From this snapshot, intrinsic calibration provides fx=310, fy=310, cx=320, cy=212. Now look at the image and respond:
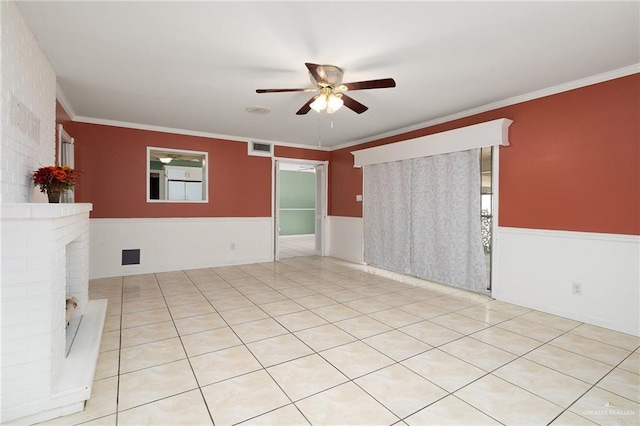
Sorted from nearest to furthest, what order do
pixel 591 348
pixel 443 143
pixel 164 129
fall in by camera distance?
pixel 591 348 < pixel 443 143 < pixel 164 129

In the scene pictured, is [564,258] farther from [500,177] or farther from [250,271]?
[250,271]

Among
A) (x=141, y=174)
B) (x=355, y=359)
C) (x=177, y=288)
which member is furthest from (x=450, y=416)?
(x=141, y=174)

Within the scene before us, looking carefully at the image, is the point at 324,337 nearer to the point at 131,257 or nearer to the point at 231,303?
the point at 231,303

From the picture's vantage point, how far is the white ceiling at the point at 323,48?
2068 millimetres

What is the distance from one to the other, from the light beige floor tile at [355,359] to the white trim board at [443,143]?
289 centimetres

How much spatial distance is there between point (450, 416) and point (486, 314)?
195cm

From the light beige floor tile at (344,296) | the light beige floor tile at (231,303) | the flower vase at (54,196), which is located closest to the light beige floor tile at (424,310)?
the light beige floor tile at (344,296)

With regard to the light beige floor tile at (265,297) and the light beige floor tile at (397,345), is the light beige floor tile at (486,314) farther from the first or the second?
the light beige floor tile at (265,297)

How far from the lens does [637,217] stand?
2797 millimetres

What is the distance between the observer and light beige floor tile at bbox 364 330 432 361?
8.01ft

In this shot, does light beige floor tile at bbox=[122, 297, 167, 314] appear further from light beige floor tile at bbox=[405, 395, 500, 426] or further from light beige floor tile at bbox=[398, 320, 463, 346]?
light beige floor tile at bbox=[405, 395, 500, 426]

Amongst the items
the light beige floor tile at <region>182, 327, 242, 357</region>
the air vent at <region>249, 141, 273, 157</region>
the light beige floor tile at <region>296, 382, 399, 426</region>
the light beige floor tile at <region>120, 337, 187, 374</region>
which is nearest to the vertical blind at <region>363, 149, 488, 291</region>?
the air vent at <region>249, 141, 273, 157</region>

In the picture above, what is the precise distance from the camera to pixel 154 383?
6.57 ft

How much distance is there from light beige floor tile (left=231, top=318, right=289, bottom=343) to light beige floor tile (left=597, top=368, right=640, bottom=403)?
2.34 metres
